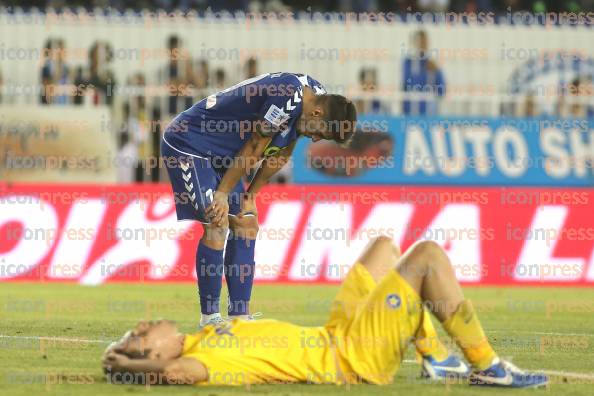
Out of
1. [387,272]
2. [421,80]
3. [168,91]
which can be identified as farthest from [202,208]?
[421,80]

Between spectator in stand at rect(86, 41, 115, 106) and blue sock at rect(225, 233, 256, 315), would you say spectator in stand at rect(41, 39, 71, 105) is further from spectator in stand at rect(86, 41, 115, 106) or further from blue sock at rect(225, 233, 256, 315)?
blue sock at rect(225, 233, 256, 315)

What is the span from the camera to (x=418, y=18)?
21531 millimetres

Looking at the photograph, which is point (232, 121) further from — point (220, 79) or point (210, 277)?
point (220, 79)

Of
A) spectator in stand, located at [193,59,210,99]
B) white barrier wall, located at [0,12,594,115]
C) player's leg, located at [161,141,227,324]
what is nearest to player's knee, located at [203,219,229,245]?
player's leg, located at [161,141,227,324]

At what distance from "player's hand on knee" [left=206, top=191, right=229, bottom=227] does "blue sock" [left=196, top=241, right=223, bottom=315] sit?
509 mm

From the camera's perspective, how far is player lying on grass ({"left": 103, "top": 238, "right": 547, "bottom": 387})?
7703 millimetres

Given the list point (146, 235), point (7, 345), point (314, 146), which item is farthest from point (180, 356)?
point (314, 146)

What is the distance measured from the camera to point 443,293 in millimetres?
7754

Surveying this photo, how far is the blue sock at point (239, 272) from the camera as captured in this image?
11383mm

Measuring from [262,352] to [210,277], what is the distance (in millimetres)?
3458

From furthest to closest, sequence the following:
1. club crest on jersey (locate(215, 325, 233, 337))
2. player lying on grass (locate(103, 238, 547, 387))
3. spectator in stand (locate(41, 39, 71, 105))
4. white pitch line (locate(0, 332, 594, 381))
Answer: spectator in stand (locate(41, 39, 71, 105)) < white pitch line (locate(0, 332, 594, 381)) < club crest on jersey (locate(215, 325, 233, 337)) < player lying on grass (locate(103, 238, 547, 387))

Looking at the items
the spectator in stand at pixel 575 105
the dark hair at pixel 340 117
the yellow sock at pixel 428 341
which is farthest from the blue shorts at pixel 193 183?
the spectator in stand at pixel 575 105

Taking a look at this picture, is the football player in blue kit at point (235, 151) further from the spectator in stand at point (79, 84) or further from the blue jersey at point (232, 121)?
the spectator in stand at point (79, 84)

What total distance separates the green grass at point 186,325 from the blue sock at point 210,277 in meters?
0.85
